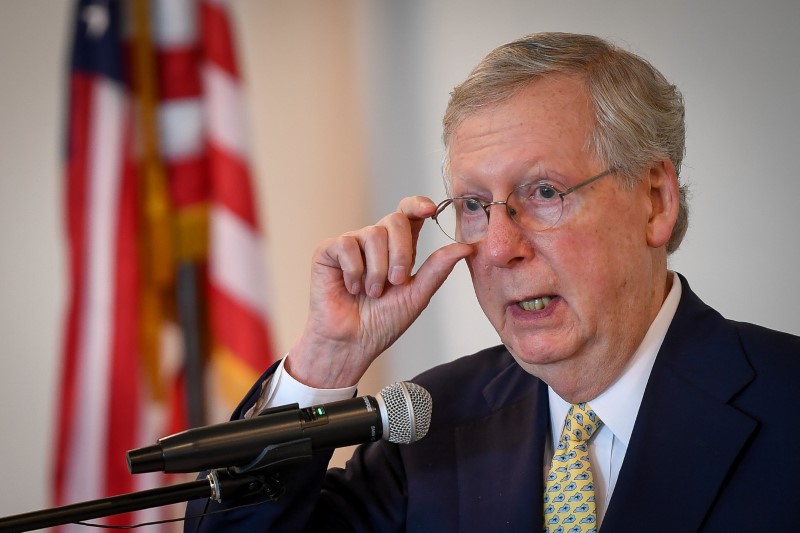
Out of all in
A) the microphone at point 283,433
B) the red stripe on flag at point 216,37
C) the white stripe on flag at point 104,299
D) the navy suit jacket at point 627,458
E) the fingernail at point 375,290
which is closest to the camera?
the microphone at point 283,433

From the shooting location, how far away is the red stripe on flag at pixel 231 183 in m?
2.93

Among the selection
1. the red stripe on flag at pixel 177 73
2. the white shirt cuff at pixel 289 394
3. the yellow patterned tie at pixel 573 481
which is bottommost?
the yellow patterned tie at pixel 573 481

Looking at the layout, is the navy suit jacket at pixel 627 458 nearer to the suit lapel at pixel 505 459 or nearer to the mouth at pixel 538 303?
the suit lapel at pixel 505 459

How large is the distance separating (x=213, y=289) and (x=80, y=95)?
2.57 feet

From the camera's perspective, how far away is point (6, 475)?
3.05m

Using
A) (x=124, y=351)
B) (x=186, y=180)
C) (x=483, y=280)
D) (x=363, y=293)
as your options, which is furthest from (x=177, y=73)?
(x=483, y=280)

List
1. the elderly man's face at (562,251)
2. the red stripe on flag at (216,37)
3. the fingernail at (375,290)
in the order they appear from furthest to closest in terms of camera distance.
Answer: the red stripe on flag at (216,37), the fingernail at (375,290), the elderly man's face at (562,251)

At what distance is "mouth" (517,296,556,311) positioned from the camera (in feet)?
5.46

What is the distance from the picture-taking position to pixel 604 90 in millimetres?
1694

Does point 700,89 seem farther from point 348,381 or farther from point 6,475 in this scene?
point 6,475

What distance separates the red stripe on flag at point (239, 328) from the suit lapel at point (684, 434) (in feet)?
5.20

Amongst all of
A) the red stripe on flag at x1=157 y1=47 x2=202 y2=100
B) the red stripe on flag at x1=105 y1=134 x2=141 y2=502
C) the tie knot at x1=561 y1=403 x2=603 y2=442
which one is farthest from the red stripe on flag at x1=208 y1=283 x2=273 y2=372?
the tie knot at x1=561 y1=403 x2=603 y2=442

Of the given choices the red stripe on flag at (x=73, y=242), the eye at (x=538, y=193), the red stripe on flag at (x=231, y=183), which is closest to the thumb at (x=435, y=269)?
the eye at (x=538, y=193)

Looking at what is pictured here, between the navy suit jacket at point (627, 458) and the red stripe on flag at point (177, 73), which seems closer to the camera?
the navy suit jacket at point (627, 458)
